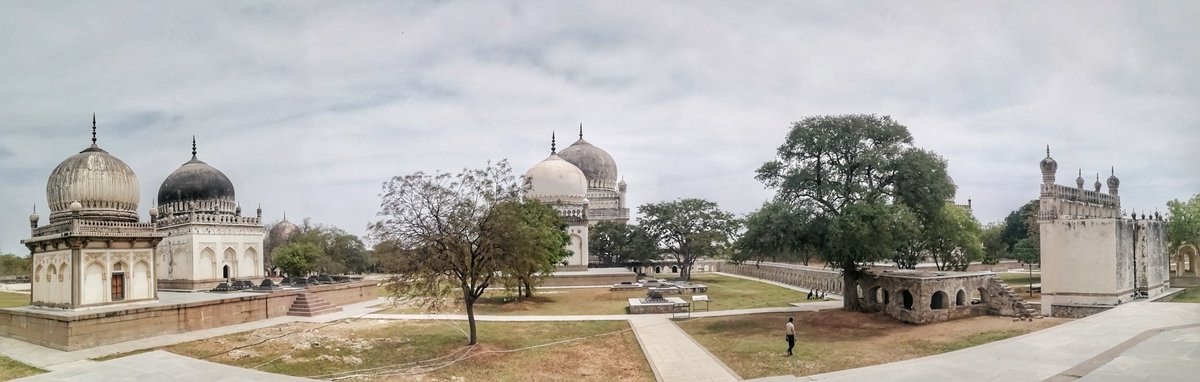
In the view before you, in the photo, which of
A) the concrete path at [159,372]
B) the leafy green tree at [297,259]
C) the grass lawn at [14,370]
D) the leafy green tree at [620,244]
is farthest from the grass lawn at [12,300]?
the leafy green tree at [620,244]

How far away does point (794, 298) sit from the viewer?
35344mm

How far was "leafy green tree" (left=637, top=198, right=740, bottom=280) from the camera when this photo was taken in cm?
5128

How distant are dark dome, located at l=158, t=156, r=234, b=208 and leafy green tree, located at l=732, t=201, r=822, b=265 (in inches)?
1287

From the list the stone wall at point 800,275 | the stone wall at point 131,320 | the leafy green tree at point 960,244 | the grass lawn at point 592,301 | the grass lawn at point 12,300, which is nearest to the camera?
the stone wall at point 131,320

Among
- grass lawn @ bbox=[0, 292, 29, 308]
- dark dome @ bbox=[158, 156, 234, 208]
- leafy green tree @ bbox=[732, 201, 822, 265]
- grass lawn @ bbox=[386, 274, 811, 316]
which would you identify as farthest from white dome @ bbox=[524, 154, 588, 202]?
grass lawn @ bbox=[0, 292, 29, 308]

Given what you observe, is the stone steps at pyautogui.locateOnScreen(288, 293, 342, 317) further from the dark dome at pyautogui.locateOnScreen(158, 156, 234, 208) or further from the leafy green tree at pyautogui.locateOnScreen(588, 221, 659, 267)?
the leafy green tree at pyautogui.locateOnScreen(588, 221, 659, 267)

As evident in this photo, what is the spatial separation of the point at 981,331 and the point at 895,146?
341 inches

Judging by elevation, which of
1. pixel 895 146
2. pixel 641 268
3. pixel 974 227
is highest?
pixel 895 146

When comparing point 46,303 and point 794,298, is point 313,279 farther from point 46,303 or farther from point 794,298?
point 794,298

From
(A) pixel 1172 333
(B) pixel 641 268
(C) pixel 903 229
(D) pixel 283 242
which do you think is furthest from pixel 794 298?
(D) pixel 283 242

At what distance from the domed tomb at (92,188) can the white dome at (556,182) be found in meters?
28.7

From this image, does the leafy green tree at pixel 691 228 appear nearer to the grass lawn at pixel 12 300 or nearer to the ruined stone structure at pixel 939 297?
the ruined stone structure at pixel 939 297

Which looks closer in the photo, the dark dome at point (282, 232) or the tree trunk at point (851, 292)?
the tree trunk at point (851, 292)

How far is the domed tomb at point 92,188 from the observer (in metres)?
28.2
